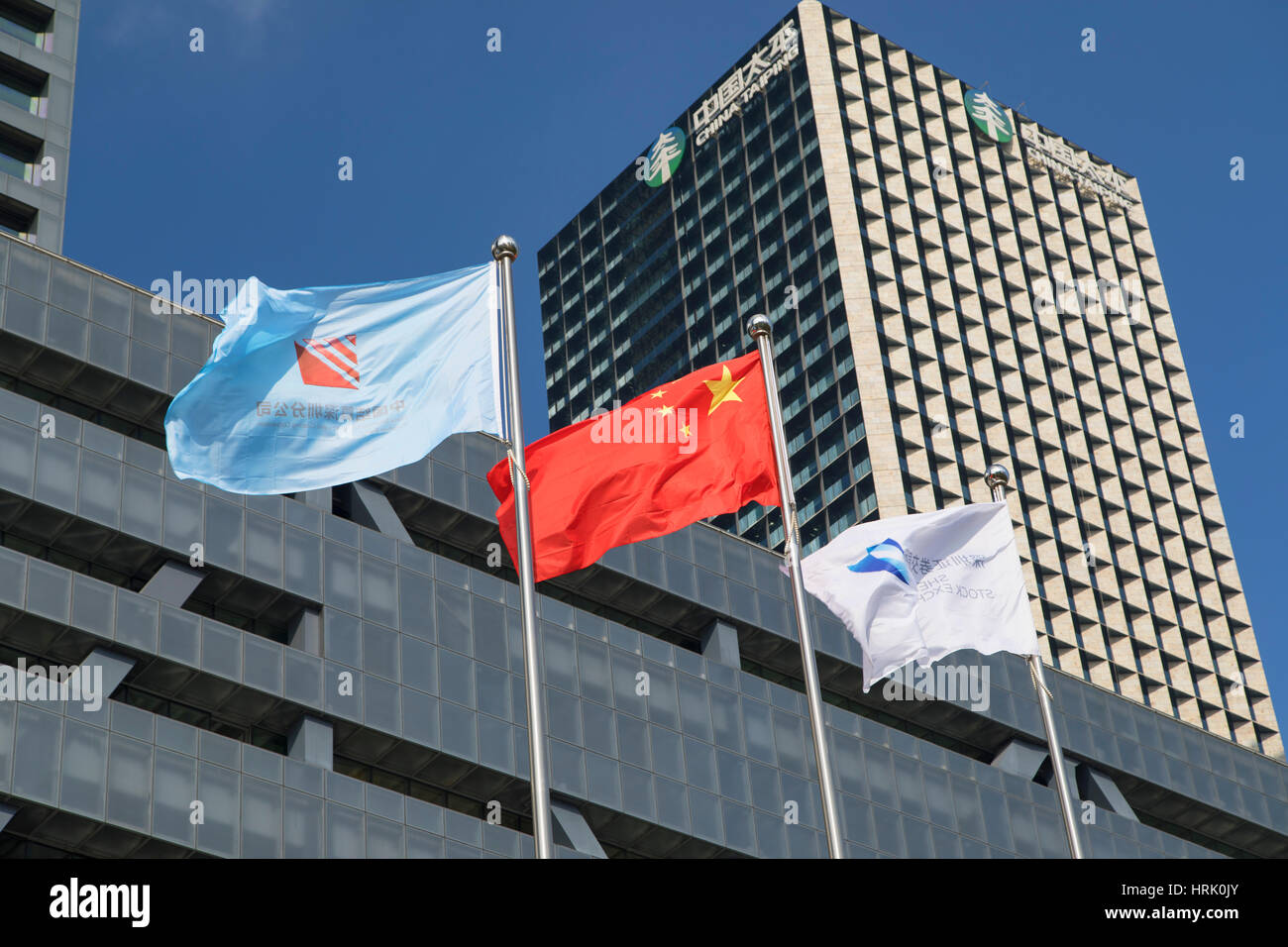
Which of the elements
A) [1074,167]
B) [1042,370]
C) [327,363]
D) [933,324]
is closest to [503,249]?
[327,363]

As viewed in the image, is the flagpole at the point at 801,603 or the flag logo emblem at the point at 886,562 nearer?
the flagpole at the point at 801,603

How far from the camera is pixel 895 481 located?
13500cm

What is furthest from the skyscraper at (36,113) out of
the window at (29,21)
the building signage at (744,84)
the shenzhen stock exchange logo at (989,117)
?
the shenzhen stock exchange logo at (989,117)

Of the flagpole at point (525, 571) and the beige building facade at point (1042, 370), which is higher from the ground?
the beige building facade at point (1042, 370)

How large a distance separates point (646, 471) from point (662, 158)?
14694 cm

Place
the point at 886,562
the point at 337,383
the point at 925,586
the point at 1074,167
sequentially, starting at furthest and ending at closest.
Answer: the point at 1074,167 < the point at 925,586 < the point at 886,562 < the point at 337,383

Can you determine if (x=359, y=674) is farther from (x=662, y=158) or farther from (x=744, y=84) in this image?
(x=662, y=158)

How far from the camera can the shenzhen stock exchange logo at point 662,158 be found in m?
171

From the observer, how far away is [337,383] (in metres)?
27.1

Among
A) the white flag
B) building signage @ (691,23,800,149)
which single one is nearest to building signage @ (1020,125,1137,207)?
building signage @ (691,23,800,149)

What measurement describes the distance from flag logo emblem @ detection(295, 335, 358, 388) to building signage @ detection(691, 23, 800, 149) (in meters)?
137

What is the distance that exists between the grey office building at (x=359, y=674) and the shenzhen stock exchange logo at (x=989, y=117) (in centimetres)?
9801

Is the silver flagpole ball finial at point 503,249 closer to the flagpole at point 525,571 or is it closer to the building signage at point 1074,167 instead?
the flagpole at point 525,571
